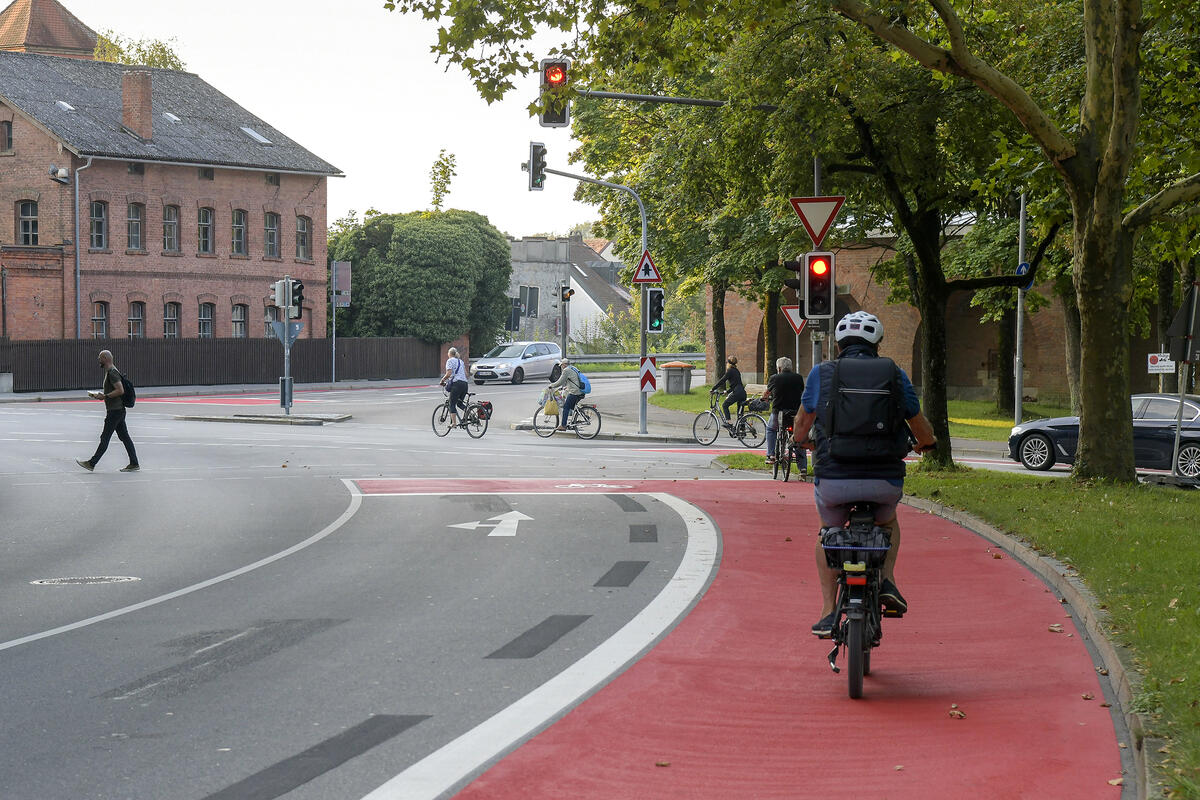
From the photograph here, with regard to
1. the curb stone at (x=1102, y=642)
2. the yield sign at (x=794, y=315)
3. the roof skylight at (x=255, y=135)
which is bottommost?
the curb stone at (x=1102, y=642)

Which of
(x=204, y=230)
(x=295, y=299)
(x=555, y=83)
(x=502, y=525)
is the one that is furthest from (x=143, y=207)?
(x=502, y=525)

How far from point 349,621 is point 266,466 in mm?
14322

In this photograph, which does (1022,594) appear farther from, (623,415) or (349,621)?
(623,415)

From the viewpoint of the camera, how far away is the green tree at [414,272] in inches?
2520

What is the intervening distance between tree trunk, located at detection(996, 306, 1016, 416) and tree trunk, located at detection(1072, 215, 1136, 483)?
976 inches

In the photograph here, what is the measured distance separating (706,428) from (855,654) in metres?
23.5

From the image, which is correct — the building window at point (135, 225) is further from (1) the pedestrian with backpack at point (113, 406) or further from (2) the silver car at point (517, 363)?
(1) the pedestrian with backpack at point (113, 406)

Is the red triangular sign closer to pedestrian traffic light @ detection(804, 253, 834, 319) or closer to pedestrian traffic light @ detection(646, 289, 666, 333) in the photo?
pedestrian traffic light @ detection(646, 289, 666, 333)

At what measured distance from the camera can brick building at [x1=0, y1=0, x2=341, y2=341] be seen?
5262cm

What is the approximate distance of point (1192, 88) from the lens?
62.7ft

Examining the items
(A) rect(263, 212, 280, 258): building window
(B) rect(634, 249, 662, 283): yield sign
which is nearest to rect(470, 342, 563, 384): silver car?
(A) rect(263, 212, 280, 258): building window

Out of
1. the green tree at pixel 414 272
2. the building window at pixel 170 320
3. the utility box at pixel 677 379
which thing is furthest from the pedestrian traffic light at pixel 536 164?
the green tree at pixel 414 272

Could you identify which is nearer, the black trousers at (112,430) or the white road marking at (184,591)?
the white road marking at (184,591)

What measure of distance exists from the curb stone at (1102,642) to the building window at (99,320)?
147 feet
